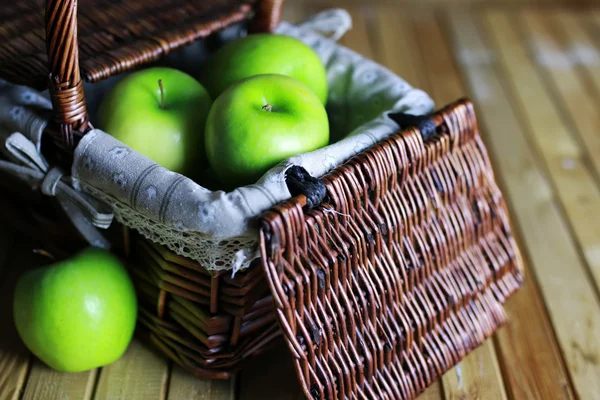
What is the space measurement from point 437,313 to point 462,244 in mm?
95

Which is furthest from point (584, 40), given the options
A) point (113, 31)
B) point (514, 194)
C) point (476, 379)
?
point (113, 31)

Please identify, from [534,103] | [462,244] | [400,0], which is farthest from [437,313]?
[400,0]

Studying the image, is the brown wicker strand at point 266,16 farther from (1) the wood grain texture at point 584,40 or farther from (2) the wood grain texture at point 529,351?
(1) the wood grain texture at point 584,40

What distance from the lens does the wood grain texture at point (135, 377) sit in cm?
77

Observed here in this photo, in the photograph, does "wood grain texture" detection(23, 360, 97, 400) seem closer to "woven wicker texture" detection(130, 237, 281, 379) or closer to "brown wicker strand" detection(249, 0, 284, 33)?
"woven wicker texture" detection(130, 237, 281, 379)

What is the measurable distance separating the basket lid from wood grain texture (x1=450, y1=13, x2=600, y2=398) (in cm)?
53

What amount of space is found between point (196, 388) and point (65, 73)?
0.37m

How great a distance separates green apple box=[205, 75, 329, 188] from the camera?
2.27 feet

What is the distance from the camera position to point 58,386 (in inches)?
30.3

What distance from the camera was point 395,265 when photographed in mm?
744

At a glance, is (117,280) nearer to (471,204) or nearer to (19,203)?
(19,203)

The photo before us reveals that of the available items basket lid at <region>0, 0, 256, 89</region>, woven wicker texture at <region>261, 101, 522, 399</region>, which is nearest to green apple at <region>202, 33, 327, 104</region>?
basket lid at <region>0, 0, 256, 89</region>

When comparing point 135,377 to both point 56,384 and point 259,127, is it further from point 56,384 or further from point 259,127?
point 259,127

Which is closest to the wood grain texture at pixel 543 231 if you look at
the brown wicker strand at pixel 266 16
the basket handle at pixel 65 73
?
the brown wicker strand at pixel 266 16
